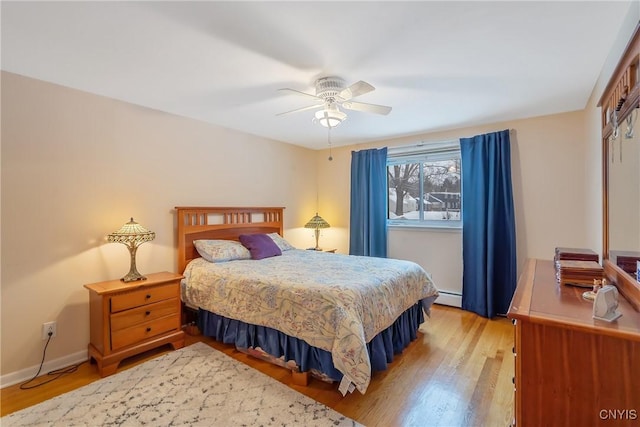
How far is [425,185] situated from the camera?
166 inches

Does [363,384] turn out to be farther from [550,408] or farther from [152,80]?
[152,80]

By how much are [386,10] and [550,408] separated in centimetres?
190

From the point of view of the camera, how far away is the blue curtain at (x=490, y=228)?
3434mm

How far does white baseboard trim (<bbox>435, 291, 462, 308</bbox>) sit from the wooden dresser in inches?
109

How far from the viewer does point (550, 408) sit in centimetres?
Result: 110

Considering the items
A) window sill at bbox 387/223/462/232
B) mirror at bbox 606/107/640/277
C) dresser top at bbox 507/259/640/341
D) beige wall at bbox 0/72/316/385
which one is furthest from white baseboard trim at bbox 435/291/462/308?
beige wall at bbox 0/72/316/385

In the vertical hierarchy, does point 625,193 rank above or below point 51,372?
above

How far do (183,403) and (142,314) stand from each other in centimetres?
89

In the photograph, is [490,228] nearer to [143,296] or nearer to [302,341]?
[302,341]

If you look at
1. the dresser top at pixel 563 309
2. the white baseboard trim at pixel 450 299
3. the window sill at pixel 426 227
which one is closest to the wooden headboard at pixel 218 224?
the window sill at pixel 426 227

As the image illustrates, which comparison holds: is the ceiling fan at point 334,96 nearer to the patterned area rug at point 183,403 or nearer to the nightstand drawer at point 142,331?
the patterned area rug at point 183,403

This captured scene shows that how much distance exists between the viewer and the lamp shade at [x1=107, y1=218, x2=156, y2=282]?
2.51m

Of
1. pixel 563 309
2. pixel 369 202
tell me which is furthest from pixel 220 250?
pixel 563 309

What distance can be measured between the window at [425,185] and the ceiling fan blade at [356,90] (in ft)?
7.32
